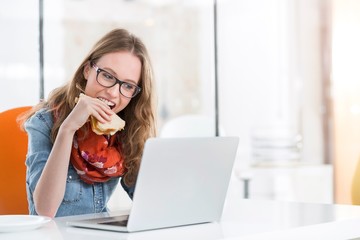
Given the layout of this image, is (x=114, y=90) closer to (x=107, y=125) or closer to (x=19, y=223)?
(x=107, y=125)

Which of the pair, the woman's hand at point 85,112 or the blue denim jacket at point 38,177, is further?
the blue denim jacket at point 38,177

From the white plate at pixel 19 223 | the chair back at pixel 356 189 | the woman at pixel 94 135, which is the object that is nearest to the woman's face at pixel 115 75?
the woman at pixel 94 135

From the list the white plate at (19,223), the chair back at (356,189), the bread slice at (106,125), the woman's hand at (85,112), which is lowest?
the chair back at (356,189)

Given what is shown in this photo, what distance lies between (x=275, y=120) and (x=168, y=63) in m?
1.22

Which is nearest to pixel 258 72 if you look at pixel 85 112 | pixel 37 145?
pixel 37 145

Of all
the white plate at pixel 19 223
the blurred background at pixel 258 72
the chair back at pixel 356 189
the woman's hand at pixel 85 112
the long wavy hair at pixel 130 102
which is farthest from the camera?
the blurred background at pixel 258 72

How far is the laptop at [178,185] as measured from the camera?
134 cm

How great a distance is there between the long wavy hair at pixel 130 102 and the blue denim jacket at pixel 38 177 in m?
0.05

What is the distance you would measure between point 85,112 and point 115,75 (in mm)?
226

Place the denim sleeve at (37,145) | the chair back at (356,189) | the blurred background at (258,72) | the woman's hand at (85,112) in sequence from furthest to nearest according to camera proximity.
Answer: the blurred background at (258,72) < the chair back at (356,189) < the denim sleeve at (37,145) < the woman's hand at (85,112)

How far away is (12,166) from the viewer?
2064 millimetres

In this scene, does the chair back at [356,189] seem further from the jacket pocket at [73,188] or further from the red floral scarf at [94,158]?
the jacket pocket at [73,188]

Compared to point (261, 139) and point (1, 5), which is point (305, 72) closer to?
point (261, 139)

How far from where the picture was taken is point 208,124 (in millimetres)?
3852
